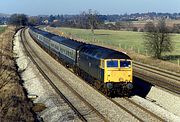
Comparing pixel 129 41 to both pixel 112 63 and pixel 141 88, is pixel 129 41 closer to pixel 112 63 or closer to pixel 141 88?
pixel 141 88

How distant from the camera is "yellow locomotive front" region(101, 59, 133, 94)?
968 inches

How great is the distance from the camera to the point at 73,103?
76.3ft

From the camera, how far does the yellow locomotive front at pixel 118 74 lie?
24578 millimetres

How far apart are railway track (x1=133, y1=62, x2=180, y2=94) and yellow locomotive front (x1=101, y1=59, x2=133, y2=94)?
3.74m

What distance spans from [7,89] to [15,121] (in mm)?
9608

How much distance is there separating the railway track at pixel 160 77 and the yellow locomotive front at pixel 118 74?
3.74 m

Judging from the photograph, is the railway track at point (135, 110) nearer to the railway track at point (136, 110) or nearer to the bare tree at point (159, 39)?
the railway track at point (136, 110)

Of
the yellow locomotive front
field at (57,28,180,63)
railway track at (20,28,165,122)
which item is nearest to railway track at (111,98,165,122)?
railway track at (20,28,165,122)

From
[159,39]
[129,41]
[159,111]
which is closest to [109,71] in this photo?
[159,111]

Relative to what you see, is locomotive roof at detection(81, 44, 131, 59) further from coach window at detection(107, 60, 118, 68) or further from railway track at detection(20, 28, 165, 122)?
railway track at detection(20, 28, 165, 122)

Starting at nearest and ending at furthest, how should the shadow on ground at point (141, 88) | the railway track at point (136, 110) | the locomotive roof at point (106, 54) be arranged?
the railway track at point (136, 110) → the locomotive roof at point (106, 54) → the shadow on ground at point (141, 88)

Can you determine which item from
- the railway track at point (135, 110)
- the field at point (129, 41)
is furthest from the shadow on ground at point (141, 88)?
the field at point (129, 41)

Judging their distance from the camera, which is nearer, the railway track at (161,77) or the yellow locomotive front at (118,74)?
the yellow locomotive front at (118,74)

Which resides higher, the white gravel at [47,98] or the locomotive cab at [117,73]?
the locomotive cab at [117,73]
